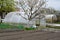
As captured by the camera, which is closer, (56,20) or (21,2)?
(21,2)

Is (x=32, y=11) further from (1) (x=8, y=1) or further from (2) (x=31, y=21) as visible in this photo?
(1) (x=8, y=1)

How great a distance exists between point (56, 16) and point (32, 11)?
25882 millimetres

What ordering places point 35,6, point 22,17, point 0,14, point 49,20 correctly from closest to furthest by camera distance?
point 35,6 → point 22,17 → point 0,14 → point 49,20

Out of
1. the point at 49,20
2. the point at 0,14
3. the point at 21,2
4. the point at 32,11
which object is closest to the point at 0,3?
the point at 21,2

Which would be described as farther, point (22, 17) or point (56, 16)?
point (56, 16)

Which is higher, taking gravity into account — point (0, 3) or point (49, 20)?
point (0, 3)

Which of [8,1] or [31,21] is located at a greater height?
[8,1]

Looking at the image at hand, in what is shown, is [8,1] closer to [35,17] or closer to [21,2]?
[21,2]

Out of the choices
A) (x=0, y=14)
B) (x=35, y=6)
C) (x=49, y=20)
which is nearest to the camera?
(x=35, y=6)

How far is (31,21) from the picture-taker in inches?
1205

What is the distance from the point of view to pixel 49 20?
52.7 m

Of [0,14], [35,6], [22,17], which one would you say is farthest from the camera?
[0,14]

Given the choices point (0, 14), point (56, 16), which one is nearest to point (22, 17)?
point (0, 14)

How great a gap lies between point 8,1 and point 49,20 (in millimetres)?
23496
